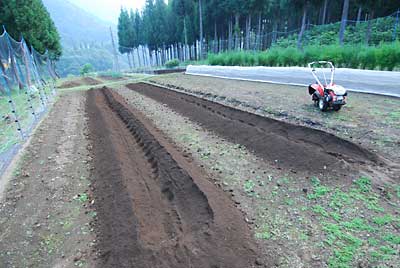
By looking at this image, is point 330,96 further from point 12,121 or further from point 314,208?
point 12,121

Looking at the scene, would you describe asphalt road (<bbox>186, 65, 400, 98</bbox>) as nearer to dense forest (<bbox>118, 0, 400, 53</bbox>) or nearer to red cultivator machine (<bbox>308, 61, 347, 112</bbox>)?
red cultivator machine (<bbox>308, 61, 347, 112</bbox>)

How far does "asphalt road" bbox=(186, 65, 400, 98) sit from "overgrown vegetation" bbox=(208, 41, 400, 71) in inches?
46.5

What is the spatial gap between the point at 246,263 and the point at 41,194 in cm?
315

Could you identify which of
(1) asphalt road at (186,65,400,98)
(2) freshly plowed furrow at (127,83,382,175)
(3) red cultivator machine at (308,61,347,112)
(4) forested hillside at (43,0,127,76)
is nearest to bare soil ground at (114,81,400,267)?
(2) freshly plowed furrow at (127,83,382,175)

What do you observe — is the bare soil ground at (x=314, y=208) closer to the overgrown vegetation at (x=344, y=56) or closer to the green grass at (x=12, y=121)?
the green grass at (x=12, y=121)

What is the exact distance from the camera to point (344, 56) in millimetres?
9789

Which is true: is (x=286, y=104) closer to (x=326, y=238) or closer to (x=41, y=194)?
(x=326, y=238)

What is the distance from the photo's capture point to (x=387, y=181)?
3285 mm

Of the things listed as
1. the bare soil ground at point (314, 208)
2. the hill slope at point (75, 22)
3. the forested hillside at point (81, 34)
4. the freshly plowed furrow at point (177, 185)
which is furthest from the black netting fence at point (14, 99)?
the hill slope at point (75, 22)

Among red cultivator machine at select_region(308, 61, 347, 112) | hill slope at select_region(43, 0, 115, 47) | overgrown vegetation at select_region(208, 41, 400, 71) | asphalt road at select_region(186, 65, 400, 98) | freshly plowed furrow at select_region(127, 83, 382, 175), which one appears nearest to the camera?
freshly plowed furrow at select_region(127, 83, 382, 175)

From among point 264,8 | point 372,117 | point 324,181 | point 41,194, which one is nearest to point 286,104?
point 372,117

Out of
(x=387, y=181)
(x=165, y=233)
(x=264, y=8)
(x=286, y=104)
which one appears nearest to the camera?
(x=165, y=233)

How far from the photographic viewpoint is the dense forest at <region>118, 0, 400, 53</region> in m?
21.7

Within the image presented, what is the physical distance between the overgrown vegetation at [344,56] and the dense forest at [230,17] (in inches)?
169
